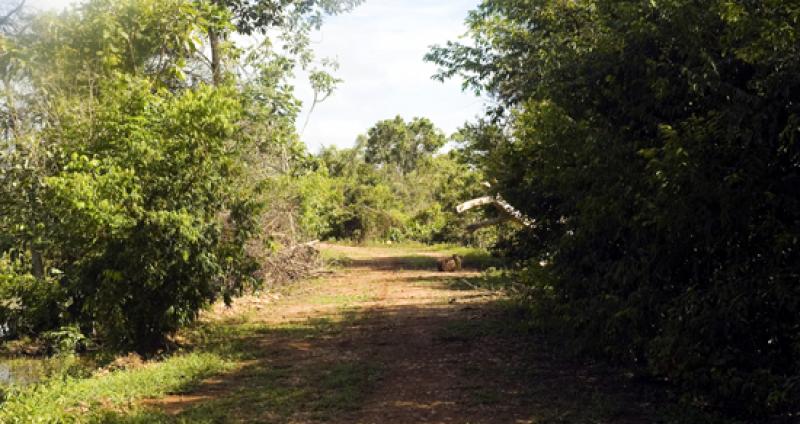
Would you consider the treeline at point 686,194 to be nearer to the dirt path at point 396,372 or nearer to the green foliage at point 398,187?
the dirt path at point 396,372

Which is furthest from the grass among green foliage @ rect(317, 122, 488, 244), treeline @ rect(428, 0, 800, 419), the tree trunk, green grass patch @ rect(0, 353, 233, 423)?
green foliage @ rect(317, 122, 488, 244)

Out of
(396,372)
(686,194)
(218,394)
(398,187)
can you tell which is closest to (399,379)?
(396,372)

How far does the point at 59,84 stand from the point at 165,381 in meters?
5.29

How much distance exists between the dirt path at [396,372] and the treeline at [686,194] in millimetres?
663

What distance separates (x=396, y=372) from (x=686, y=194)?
15.7 feet

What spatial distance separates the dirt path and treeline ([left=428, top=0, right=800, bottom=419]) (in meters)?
0.66

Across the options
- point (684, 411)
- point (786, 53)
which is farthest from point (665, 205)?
point (684, 411)

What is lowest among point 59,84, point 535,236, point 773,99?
point 535,236

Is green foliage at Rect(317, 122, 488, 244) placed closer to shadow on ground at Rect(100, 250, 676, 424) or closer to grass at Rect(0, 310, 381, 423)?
shadow on ground at Rect(100, 250, 676, 424)

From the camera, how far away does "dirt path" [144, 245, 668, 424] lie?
7062mm

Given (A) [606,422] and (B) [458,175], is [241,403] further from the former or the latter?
(B) [458,175]

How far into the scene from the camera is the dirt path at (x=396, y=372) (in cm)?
706

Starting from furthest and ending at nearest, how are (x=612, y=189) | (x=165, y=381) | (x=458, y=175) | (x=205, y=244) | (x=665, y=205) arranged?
(x=458, y=175) → (x=205, y=244) → (x=165, y=381) → (x=612, y=189) → (x=665, y=205)

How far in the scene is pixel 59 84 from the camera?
10.8 meters
